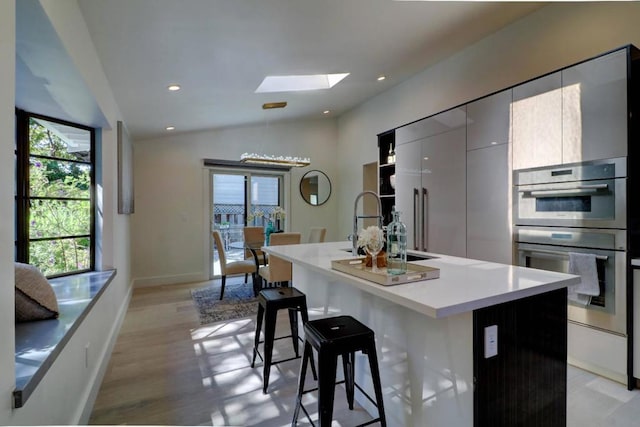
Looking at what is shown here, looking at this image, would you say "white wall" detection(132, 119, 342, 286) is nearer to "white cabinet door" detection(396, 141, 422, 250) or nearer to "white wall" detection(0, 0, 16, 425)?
"white cabinet door" detection(396, 141, 422, 250)

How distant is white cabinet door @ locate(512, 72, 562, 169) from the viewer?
2.44 meters

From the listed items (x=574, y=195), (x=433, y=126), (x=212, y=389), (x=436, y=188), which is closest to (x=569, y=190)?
(x=574, y=195)

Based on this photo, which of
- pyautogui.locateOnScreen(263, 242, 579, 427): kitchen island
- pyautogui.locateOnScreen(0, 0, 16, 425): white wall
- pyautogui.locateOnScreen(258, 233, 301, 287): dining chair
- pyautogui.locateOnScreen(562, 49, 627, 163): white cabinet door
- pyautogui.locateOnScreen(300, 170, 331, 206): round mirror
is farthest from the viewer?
pyautogui.locateOnScreen(300, 170, 331, 206): round mirror

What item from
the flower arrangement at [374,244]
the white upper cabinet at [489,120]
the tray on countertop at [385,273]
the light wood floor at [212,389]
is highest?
the white upper cabinet at [489,120]

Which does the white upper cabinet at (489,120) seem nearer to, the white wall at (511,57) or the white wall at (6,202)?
the white wall at (511,57)

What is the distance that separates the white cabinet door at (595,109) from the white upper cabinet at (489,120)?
45 cm

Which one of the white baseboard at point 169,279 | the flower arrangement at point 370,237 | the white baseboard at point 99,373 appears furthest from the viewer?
the white baseboard at point 169,279

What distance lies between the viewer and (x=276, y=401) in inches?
80.1

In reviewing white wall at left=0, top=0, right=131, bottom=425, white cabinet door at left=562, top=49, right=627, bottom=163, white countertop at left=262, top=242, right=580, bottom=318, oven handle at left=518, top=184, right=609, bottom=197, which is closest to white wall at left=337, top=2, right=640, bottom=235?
white cabinet door at left=562, top=49, right=627, bottom=163

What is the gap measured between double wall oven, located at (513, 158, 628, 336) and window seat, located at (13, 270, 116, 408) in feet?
10.6

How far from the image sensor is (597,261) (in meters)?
2.22

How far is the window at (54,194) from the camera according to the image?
6.86ft

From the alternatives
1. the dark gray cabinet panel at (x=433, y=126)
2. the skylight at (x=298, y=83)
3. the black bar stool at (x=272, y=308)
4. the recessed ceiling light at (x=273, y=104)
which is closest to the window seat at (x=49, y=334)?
the black bar stool at (x=272, y=308)

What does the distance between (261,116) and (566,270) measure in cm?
450
